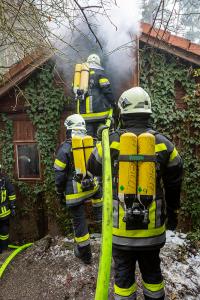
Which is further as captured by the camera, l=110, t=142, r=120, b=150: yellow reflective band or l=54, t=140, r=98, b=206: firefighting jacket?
l=54, t=140, r=98, b=206: firefighting jacket

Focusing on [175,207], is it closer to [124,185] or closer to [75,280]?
[124,185]

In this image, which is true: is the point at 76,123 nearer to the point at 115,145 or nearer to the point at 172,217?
the point at 115,145

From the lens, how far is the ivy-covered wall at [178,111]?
5740mm

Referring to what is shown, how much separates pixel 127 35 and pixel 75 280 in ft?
14.7

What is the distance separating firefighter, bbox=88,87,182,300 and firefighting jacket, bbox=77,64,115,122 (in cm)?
220

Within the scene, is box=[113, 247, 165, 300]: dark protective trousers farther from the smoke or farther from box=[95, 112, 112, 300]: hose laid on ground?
the smoke

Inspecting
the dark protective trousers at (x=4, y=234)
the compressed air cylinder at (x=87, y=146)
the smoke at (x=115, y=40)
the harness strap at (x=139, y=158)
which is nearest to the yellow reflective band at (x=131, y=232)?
the harness strap at (x=139, y=158)

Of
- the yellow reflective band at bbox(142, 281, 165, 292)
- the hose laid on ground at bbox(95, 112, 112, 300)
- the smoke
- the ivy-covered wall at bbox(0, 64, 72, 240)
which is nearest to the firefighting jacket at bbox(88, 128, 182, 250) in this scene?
the yellow reflective band at bbox(142, 281, 165, 292)

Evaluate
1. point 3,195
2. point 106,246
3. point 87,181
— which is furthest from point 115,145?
point 3,195

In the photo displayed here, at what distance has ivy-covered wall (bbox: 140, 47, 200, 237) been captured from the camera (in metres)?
5.74

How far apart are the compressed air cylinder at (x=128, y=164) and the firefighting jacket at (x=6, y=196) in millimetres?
4695

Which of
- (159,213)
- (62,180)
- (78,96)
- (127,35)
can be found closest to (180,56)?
(127,35)

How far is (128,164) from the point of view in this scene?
2.66 metres

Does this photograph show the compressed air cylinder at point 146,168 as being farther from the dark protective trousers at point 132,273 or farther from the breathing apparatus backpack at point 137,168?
the dark protective trousers at point 132,273
